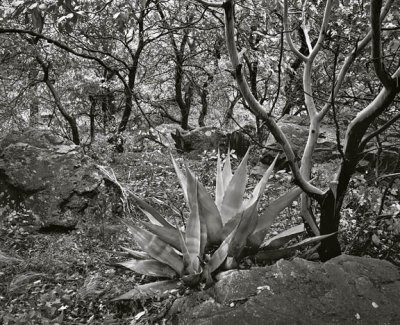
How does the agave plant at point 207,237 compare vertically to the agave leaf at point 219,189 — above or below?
below

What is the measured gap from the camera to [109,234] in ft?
14.5

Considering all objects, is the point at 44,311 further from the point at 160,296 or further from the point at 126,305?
the point at 160,296

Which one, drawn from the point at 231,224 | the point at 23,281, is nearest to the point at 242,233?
the point at 231,224

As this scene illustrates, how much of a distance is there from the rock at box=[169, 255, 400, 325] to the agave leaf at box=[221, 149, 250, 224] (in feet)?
2.60

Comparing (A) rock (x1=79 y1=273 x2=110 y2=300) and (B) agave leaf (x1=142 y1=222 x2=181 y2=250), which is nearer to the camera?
(A) rock (x1=79 y1=273 x2=110 y2=300)

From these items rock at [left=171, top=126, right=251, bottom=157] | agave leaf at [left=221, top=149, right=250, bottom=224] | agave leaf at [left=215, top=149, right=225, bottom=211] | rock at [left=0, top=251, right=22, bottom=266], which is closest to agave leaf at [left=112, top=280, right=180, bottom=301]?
agave leaf at [left=221, top=149, right=250, bottom=224]

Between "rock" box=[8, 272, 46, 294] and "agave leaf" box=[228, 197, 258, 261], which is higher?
"agave leaf" box=[228, 197, 258, 261]

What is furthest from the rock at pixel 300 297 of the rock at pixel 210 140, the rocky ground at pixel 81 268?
the rock at pixel 210 140

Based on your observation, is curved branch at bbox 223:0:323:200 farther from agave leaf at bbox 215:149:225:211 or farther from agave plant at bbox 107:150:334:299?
agave leaf at bbox 215:149:225:211

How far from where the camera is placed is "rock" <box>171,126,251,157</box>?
9.07 meters

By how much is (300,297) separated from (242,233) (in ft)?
2.33

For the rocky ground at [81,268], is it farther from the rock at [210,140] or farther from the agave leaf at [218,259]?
the rock at [210,140]

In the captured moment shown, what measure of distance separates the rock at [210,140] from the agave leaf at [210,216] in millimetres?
5908

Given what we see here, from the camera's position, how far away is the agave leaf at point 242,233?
2.94m
